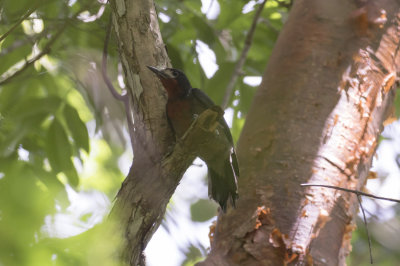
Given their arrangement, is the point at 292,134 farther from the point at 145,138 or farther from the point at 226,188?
the point at 145,138

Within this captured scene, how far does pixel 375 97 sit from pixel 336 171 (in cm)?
52

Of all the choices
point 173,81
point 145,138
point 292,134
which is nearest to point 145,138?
point 145,138

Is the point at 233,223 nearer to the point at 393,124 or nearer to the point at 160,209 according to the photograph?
the point at 160,209

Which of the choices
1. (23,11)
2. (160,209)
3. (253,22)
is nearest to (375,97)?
(253,22)

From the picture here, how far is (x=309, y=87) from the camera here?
8.86 ft

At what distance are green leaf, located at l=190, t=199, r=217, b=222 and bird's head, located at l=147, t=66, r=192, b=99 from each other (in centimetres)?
51

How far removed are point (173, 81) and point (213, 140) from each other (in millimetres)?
658

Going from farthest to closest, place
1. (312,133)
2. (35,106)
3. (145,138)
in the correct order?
(312,133), (145,138), (35,106)

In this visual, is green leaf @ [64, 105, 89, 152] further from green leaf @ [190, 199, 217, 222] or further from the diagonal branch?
green leaf @ [190, 199, 217, 222]

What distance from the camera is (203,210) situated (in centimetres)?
241

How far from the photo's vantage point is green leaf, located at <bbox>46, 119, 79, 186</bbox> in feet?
7.38

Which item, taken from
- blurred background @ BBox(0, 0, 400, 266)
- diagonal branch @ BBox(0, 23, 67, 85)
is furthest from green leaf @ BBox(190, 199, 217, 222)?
diagonal branch @ BBox(0, 23, 67, 85)

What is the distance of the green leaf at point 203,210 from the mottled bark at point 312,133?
0.06 meters

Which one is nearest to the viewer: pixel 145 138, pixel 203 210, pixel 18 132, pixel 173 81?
pixel 18 132
